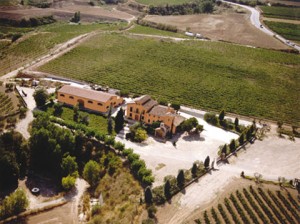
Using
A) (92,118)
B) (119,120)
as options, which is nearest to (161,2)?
(92,118)

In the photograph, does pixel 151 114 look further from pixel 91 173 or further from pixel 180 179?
pixel 180 179

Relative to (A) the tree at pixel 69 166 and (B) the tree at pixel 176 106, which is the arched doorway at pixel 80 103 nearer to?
(B) the tree at pixel 176 106

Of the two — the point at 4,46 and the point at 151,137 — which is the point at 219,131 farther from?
the point at 4,46

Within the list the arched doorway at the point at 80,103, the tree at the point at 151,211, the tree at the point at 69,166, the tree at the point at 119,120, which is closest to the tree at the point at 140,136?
the tree at the point at 119,120

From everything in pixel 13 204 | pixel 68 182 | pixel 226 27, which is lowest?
pixel 13 204

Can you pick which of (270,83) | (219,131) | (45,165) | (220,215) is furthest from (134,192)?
(270,83)

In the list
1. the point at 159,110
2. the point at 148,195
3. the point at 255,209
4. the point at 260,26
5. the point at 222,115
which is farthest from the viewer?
the point at 260,26

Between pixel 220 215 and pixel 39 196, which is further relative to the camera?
pixel 39 196
